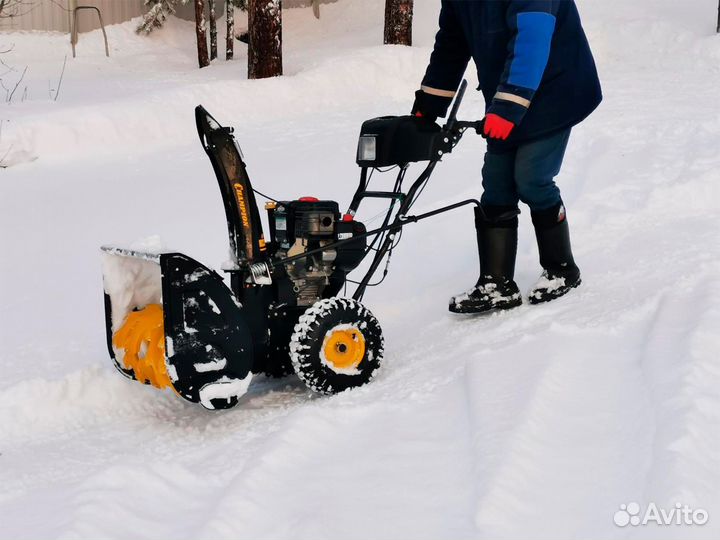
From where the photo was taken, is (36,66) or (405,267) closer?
(405,267)

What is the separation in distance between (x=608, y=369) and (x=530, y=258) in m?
1.92

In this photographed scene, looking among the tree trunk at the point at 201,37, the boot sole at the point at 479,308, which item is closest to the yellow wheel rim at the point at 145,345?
the boot sole at the point at 479,308

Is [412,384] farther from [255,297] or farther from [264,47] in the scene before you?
[264,47]

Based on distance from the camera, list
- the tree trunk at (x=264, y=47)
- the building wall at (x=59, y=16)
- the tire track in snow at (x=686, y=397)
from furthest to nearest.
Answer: the building wall at (x=59, y=16) → the tree trunk at (x=264, y=47) → the tire track in snow at (x=686, y=397)

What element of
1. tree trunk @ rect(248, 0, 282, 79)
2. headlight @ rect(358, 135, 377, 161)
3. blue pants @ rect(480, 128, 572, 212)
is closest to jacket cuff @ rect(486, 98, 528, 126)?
blue pants @ rect(480, 128, 572, 212)

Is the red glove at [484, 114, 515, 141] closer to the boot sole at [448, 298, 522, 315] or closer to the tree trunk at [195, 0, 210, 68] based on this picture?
the boot sole at [448, 298, 522, 315]

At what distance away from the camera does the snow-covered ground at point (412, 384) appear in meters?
2.54

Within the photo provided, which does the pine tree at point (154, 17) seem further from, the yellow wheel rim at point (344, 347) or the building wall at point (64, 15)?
the yellow wheel rim at point (344, 347)

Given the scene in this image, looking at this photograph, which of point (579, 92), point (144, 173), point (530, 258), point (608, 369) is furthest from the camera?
point (144, 173)

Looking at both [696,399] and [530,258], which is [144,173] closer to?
[530,258]

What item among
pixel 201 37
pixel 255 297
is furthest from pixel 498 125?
pixel 201 37

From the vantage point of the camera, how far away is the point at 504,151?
425 cm

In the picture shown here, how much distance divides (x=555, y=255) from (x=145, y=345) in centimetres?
195

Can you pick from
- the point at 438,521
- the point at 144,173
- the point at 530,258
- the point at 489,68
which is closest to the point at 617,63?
the point at 144,173
